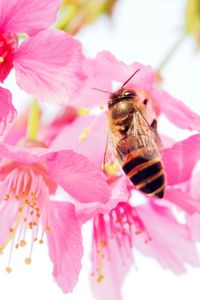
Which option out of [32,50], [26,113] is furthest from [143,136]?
[26,113]

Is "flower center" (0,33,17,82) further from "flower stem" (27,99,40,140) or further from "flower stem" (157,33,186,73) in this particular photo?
"flower stem" (157,33,186,73)

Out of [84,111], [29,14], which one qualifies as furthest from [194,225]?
[29,14]

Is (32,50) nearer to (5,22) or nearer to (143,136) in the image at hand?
(5,22)

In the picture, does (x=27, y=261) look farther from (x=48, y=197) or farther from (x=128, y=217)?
(x=128, y=217)

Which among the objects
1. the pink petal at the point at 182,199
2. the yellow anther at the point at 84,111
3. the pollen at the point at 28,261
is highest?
the pink petal at the point at 182,199

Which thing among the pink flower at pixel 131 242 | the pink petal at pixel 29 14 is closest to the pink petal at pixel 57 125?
the pink flower at pixel 131 242

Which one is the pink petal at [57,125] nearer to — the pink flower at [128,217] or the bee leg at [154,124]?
the pink flower at [128,217]
